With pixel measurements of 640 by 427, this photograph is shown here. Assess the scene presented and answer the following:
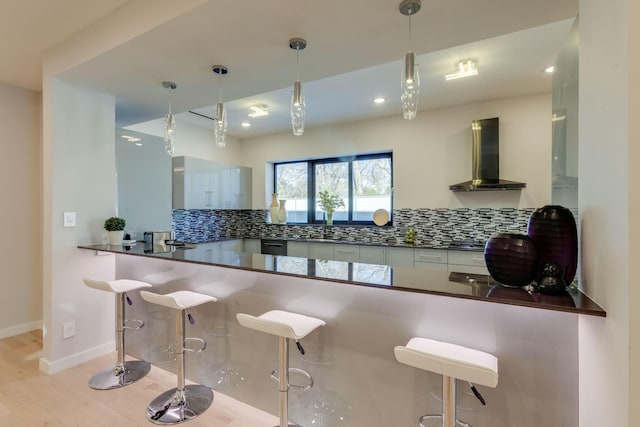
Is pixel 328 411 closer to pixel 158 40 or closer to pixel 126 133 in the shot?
pixel 158 40

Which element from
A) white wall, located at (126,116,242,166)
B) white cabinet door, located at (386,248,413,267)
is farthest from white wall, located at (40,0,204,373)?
white cabinet door, located at (386,248,413,267)

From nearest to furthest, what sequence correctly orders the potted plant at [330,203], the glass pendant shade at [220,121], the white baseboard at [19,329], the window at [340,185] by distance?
the glass pendant shade at [220,121] < the white baseboard at [19,329] < the window at [340,185] < the potted plant at [330,203]

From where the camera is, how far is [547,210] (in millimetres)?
1268

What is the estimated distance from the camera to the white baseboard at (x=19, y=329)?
10.4 feet

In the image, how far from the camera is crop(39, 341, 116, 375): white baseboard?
8.30 ft

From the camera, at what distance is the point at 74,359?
2.65m

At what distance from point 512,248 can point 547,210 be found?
0.23 metres

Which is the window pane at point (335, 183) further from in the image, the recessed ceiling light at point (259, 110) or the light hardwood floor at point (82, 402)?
the light hardwood floor at point (82, 402)

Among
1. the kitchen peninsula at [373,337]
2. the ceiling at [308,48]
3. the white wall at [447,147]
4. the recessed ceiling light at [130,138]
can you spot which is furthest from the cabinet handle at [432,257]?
the recessed ceiling light at [130,138]

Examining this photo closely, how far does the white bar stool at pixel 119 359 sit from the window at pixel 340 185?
3155mm

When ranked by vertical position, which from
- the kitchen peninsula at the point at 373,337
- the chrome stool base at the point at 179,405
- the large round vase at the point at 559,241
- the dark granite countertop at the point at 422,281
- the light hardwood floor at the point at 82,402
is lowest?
the light hardwood floor at the point at 82,402

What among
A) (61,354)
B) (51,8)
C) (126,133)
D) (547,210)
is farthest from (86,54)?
(547,210)

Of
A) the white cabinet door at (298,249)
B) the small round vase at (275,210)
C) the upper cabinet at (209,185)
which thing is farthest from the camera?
the small round vase at (275,210)

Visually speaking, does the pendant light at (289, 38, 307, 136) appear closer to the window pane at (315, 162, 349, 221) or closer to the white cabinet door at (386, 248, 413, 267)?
the white cabinet door at (386, 248, 413, 267)
